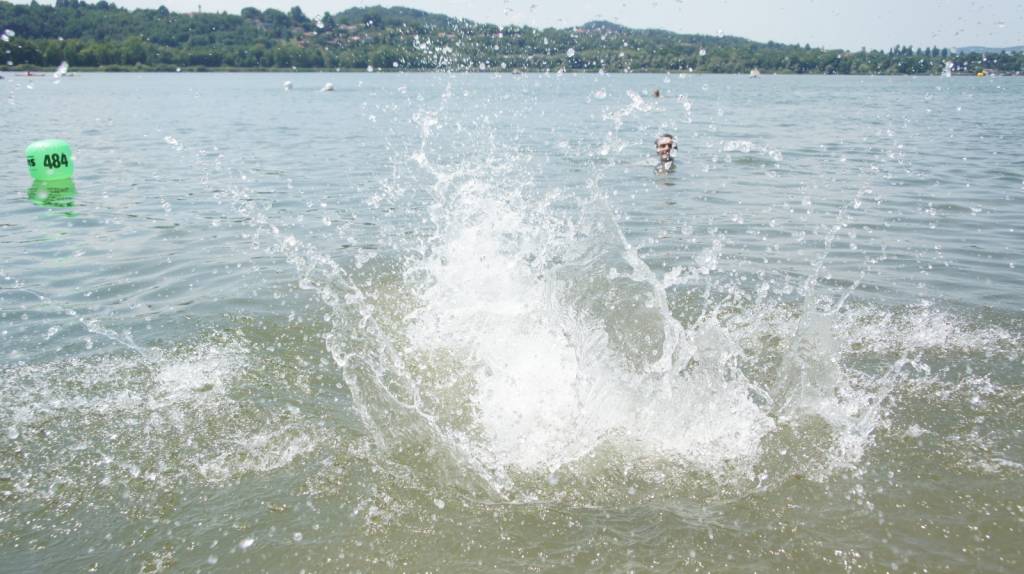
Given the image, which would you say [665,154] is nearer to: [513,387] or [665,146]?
[665,146]

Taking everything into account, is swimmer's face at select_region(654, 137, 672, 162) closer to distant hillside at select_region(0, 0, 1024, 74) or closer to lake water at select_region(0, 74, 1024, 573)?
lake water at select_region(0, 74, 1024, 573)

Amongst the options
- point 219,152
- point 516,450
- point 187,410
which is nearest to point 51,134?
point 219,152

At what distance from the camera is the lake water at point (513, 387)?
377 centimetres

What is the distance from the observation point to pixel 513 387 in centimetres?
540

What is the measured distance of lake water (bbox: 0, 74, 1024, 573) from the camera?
3771 millimetres

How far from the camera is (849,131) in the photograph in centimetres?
2416

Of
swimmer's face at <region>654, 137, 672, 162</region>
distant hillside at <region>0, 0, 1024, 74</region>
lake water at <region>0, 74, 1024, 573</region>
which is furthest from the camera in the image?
distant hillside at <region>0, 0, 1024, 74</region>

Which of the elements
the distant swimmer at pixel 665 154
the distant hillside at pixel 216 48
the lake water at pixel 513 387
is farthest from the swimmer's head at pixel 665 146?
the distant hillside at pixel 216 48

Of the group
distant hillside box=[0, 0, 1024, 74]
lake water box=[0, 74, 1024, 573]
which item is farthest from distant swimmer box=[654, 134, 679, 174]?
distant hillside box=[0, 0, 1024, 74]

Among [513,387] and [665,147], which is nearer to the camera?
[513,387]

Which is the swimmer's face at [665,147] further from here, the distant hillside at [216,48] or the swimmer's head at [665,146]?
the distant hillside at [216,48]

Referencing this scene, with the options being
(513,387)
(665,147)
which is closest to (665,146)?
(665,147)

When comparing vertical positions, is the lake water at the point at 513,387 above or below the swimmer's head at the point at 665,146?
below

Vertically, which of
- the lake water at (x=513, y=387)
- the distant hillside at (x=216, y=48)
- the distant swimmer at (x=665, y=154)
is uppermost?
the distant hillside at (x=216, y=48)
